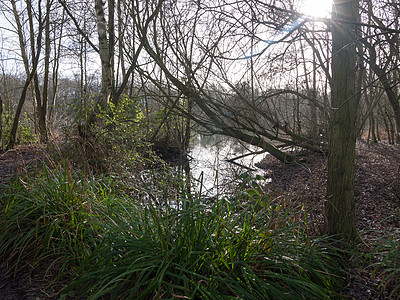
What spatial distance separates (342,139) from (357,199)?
2368 mm

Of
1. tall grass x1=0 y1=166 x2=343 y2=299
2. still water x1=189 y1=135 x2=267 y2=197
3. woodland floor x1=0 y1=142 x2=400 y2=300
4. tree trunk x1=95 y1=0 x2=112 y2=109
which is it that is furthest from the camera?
tree trunk x1=95 y1=0 x2=112 y2=109

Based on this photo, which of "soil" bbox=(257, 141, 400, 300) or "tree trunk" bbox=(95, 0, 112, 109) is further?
"tree trunk" bbox=(95, 0, 112, 109)

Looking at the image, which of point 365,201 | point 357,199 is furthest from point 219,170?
point 365,201

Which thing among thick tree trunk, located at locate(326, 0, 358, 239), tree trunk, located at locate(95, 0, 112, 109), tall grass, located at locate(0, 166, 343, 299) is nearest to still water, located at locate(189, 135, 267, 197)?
tall grass, located at locate(0, 166, 343, 299)

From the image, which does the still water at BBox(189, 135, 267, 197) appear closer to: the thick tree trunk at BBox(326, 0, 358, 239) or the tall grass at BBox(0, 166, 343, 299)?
the tall grass at BBox(0, 166, 343, 299)

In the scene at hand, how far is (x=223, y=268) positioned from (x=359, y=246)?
5.57ft

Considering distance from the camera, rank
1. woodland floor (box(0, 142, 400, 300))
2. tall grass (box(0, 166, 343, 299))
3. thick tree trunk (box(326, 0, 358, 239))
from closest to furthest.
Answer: tall grass (box(0, 166, 343, 299)) < woodland floor (box(0, 142, 400, 300)) < thick tree trunk (box(326, 0, 358, 239))

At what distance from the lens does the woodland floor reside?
2328 mm

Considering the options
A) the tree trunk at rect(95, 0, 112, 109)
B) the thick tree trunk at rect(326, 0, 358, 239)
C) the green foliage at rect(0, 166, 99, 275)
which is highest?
the tree trunk at rect(95, 0, 112, 109)

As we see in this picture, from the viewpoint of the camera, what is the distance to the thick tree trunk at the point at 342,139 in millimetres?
2832

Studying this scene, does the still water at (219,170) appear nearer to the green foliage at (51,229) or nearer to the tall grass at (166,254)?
the tall grass at (166,254)

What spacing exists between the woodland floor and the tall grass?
169 millimetres

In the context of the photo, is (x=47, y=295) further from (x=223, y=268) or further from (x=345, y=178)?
(x=345, y=178)

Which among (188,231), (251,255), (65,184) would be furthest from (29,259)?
(251,255)
